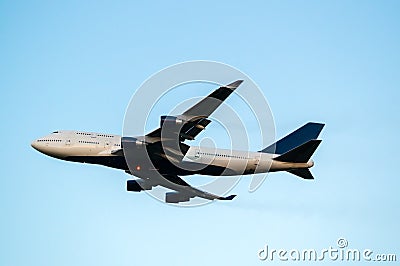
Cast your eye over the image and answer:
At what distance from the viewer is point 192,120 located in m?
61.2

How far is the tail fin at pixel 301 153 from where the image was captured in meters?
66.2

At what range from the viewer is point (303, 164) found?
224 ft

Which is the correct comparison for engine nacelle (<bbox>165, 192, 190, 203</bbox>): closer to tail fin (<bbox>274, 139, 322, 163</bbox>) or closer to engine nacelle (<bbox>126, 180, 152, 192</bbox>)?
engine nacelle (<bbox>126, 180, 152, 192</bbox>)

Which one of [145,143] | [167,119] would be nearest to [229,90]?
[167,119]

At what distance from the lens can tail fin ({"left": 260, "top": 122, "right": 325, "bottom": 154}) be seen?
73375 millimetres

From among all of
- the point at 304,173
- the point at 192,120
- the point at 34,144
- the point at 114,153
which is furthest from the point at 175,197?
the point at 192,120

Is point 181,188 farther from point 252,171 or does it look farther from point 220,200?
point 252,171

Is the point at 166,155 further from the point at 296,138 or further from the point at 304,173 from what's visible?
the point at 296,138

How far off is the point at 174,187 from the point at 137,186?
155 inches

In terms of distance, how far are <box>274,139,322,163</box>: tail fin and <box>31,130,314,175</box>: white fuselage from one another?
0.46 meters

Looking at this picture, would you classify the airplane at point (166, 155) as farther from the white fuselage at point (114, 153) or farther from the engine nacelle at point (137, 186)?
the engine nacelle at point (137, 186)

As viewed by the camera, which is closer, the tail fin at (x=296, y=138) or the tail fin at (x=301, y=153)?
the tail fin at (x=301, y=153)

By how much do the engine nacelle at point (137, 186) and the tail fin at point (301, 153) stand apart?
592 inches

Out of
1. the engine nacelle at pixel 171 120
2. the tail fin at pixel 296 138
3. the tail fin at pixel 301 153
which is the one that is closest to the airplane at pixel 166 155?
the tail fin at pixel 301 153
